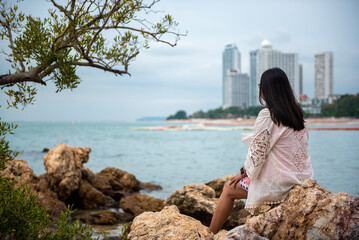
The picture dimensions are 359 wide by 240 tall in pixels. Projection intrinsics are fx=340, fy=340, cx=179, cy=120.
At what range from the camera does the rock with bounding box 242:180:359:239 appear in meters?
3.25

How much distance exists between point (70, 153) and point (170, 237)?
762 cm

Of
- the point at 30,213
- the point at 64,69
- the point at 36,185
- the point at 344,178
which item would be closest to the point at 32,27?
the point at 64,69

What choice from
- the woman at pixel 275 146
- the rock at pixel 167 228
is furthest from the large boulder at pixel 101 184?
the woman at pixel 275 146

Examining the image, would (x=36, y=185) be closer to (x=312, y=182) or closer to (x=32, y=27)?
(x=32, y=27)

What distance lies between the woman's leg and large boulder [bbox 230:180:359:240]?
47 centimetres

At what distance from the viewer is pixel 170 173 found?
20453 millimetres

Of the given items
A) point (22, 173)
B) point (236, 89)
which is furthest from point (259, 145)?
point (236, 89)

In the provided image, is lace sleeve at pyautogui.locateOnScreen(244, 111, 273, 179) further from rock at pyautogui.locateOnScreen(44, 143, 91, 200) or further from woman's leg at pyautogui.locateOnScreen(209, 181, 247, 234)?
rock at pyautogui.locateOnScreen(44, 143, 91, 200)

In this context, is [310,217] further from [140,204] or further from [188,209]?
[140,204]

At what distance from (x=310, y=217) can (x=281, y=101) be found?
1.26m

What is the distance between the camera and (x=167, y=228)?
4.29 metres

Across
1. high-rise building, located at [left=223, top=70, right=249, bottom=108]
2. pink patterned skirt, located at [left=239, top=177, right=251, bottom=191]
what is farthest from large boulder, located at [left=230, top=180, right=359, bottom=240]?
high-rise building, located at [left=223, top=70, right=249, bottom=108]

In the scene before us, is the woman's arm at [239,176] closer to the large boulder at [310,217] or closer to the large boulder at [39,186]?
the large boulder at [310,217]

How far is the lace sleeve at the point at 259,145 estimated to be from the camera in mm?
3785
